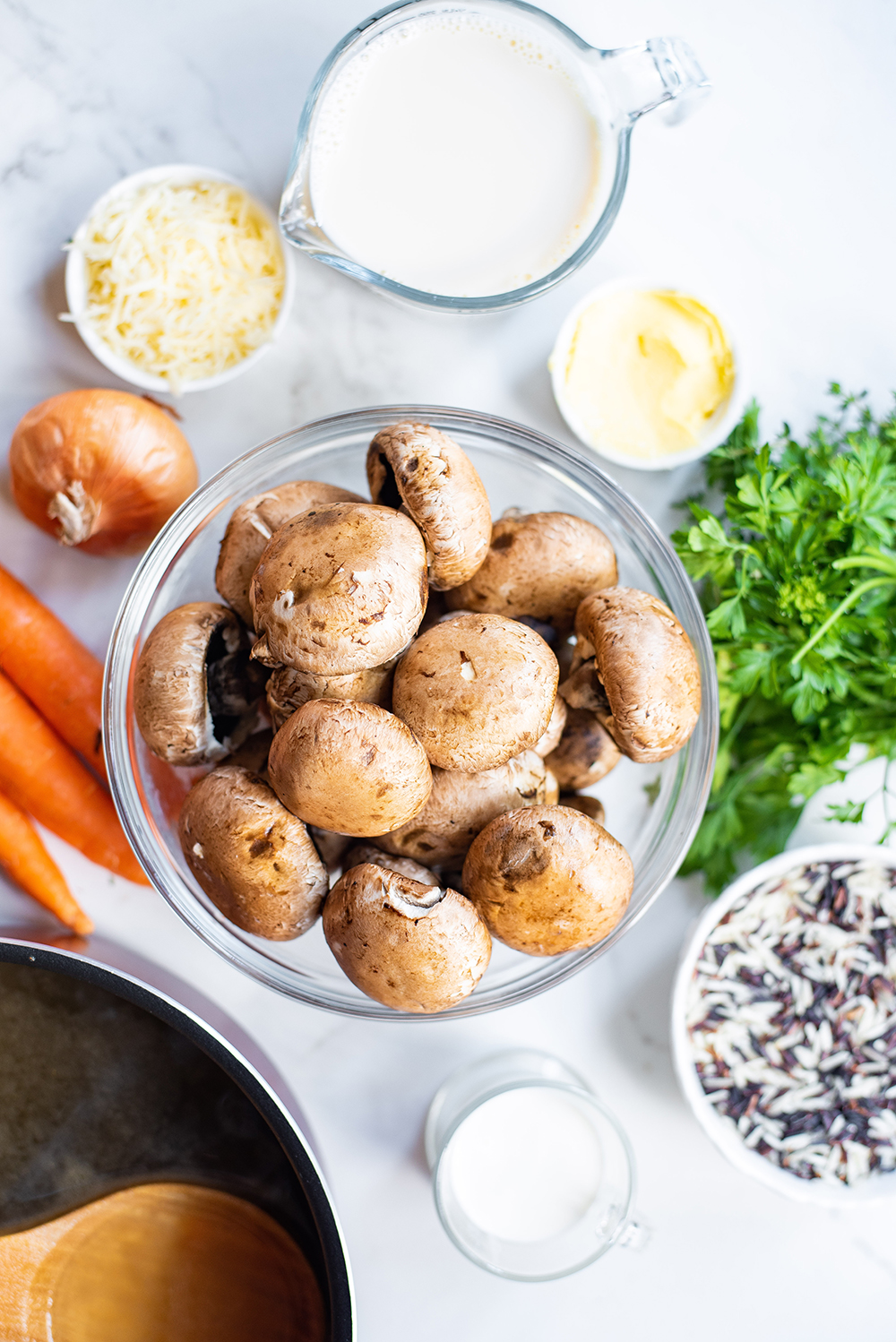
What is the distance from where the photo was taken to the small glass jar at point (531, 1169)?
115 cm

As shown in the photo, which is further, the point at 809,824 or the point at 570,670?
the point at 809,824

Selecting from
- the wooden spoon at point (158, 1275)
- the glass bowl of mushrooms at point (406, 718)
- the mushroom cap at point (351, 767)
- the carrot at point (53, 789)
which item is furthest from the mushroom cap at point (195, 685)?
the wooden spoon at point (158, 1275)

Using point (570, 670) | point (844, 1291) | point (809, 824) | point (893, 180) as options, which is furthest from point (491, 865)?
point (893, 180)

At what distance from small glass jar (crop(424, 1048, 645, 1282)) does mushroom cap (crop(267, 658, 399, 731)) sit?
23.1 inches

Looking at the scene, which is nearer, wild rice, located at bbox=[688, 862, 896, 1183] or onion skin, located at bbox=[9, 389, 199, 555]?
onion skin, located at bbox=[9, 389, 199, 555]

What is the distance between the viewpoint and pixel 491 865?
0.82m

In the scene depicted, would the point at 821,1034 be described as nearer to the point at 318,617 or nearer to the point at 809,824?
the point at 809,824

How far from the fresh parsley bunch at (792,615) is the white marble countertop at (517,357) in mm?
104

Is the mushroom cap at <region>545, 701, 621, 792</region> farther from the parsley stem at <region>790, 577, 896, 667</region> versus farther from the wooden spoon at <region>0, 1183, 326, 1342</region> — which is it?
the wooden spoon at <region>0, 1183, 326, 1342</region>

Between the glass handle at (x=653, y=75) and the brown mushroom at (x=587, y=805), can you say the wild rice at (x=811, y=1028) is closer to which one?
the brown mushroom at (x=587, y=805)

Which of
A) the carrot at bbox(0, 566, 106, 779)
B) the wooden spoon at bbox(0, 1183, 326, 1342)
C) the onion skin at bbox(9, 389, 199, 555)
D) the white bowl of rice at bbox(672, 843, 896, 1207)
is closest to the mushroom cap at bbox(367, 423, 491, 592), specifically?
the onion skin at bbox(9, 389, 199, 555)

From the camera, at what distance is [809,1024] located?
4.04ft

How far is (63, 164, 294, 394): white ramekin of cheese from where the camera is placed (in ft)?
3.55

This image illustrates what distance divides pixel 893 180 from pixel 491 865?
1074 mm
